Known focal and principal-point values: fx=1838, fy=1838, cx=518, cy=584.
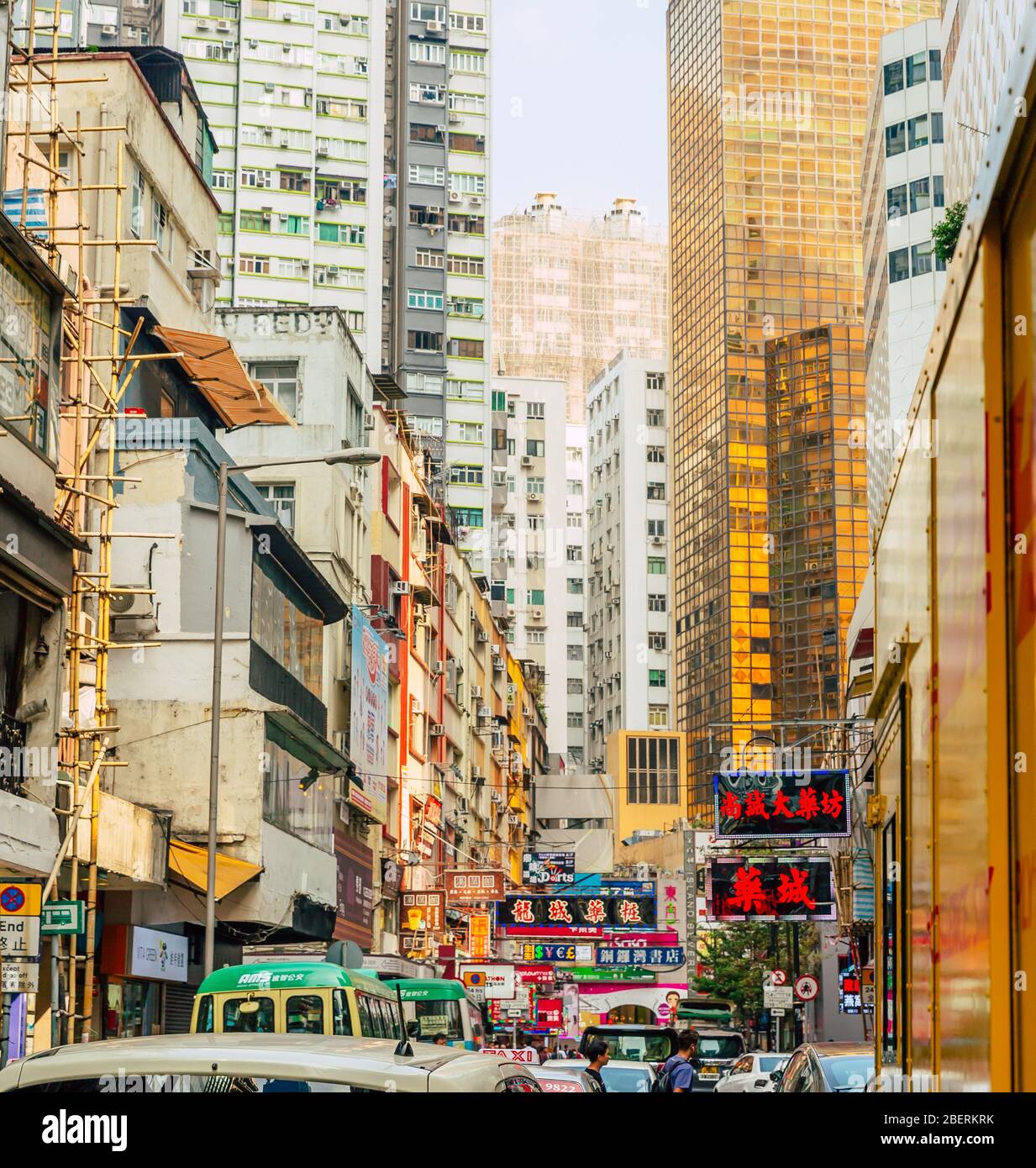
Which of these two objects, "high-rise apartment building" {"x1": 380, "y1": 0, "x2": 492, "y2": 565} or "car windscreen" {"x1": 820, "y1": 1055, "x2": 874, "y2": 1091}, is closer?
"car windscreen" {"x1": 820, "y1": 1055, "x2": 874, "y2": 1091}

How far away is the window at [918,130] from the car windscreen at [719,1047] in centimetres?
3470

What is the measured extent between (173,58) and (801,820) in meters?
22.2

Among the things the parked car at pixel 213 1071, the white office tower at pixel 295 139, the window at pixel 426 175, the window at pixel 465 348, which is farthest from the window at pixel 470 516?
the parked car at pixel 213 1071

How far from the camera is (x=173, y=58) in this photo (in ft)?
129

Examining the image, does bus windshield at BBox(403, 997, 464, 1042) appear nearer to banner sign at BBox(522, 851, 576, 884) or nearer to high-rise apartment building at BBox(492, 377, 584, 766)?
banner sign at BBox(522, 851, 576, 884)

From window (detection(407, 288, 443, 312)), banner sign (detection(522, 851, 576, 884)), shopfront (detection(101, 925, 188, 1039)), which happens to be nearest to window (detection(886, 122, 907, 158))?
banner sign (detection(522, 851, 576, 884))

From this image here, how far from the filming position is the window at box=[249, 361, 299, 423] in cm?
4794

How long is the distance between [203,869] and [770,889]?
10321 mm

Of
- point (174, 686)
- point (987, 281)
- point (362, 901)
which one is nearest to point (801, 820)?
point (174, 686)

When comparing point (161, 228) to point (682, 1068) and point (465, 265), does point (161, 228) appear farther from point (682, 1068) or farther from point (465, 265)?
point (465, 265)

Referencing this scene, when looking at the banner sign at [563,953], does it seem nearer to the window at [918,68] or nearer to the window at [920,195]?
the window at [920,195]

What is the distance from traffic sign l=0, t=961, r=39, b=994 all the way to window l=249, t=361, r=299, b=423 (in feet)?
109

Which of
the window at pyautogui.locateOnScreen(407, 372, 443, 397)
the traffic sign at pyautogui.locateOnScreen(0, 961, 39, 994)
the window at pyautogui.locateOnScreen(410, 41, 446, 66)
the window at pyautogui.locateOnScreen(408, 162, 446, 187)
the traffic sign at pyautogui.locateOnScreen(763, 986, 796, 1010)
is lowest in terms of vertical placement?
the traffic sign at pyautogui.locateOnScreen(763, 986, 796, 1010)

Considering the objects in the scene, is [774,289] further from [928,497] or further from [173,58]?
[928,497]
